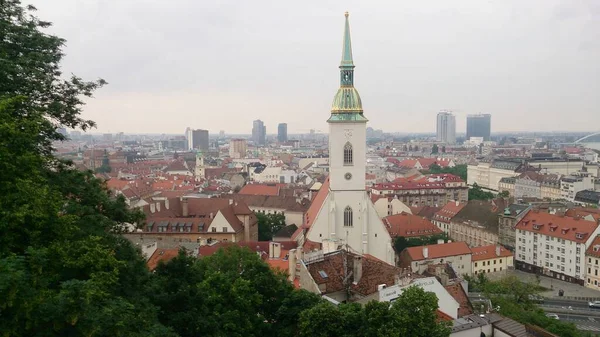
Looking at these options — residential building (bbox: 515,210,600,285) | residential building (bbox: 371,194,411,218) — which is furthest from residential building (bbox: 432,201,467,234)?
residential building (bbox: 515,210,600,285)

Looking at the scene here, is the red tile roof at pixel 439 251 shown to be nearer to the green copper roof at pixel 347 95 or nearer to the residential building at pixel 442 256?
the residential building at pixel 442 256

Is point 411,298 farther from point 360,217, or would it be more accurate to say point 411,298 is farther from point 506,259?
point 506,259

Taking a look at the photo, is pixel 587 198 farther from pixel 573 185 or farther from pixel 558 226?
pixel 558 226

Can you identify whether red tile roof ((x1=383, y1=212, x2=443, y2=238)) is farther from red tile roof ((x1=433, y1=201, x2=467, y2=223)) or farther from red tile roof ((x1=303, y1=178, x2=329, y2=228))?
red tile roof ((x1=303, y1=178, x2=329, y2=228))

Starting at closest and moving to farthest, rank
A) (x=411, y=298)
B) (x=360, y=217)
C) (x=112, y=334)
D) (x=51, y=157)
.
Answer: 1. (x=112, y=334)
2. (x=51, y=157)
3. (x=411, y=298)
4. (x=360, y=217)

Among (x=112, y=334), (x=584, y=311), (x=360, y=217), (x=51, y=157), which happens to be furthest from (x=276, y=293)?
(x=584, y=311)

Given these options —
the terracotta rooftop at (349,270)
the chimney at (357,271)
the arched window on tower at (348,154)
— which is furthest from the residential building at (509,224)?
the chimney at (357,271)
